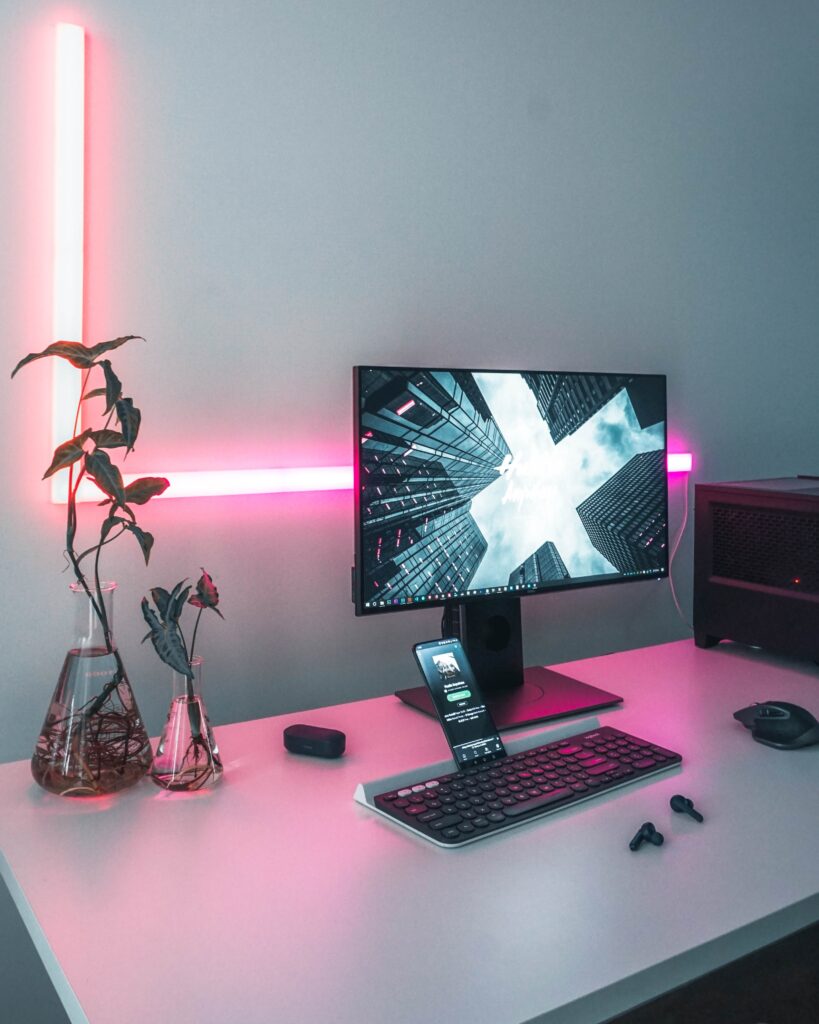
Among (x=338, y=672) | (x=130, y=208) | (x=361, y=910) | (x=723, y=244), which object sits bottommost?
(x=361, y=910)

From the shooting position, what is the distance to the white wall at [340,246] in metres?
1.33

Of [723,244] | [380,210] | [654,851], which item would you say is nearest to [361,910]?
[654,851]

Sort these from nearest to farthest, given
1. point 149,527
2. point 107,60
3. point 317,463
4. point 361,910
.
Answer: point 361,910, point 107,60, point 149,527, point 317,463

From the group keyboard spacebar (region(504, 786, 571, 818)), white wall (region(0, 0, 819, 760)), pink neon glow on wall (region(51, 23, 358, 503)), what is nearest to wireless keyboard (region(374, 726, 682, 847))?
keyboard spacebar (region(504, 786, 571, 818))

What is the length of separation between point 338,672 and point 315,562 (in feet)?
0.67

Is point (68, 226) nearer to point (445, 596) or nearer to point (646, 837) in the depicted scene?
point (445, 596)

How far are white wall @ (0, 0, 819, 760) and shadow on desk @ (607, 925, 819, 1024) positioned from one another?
0.72 meters

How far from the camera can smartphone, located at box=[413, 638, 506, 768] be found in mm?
1220

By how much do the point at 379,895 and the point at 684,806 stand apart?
40cm

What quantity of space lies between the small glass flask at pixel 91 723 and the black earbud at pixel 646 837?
1.98 feet

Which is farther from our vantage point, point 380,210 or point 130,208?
point 380,210

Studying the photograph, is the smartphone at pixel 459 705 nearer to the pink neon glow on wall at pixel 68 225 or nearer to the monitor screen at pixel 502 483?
the monitor screen at pixel 502 483

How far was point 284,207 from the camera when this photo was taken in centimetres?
148

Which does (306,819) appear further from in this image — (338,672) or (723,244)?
(723,244)
